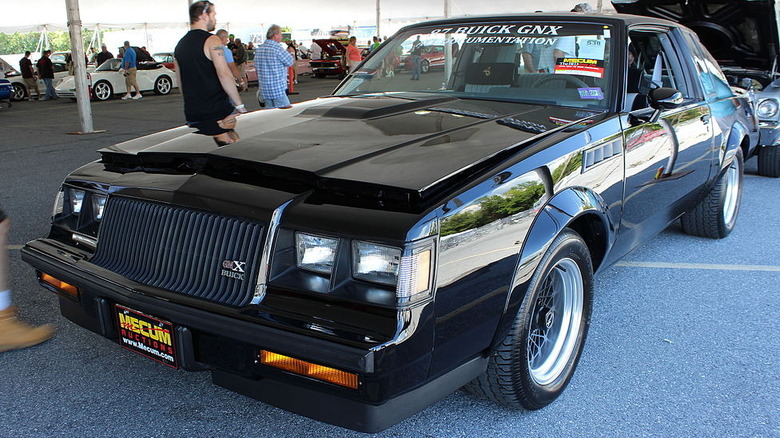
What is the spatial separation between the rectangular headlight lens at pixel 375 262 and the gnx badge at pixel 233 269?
39 centimetres

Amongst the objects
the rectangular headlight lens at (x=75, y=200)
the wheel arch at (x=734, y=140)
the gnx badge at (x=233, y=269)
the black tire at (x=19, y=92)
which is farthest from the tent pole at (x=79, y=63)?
the black tire at (x=19, y=92)

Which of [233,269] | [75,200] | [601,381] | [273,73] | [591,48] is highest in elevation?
[591,48]

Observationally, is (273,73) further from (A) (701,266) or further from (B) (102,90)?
(B) (102,90)

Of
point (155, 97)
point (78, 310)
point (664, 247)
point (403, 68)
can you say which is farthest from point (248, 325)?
point (155, 97)

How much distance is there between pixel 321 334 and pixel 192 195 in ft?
2.48

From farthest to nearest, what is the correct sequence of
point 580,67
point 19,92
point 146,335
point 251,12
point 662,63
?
point 251,12 → point 19,92 → point 662,63 → point 580,67 → point 146,335

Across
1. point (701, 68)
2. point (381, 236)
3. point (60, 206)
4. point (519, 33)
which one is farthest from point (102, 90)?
point (381, 236)

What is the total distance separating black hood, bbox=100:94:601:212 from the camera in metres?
2.15

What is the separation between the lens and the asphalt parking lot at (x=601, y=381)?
8.20ft

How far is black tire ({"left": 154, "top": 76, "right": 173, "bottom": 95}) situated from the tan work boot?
1875 centimetres

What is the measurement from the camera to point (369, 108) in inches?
127

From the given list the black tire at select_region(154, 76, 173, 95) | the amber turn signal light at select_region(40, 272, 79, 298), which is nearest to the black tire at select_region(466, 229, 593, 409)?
the amber turn signal light at select_region(40, 272, 79, 298)

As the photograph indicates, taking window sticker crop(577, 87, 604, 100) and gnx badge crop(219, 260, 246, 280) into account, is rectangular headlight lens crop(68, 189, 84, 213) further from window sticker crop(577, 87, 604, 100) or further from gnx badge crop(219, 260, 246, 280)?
window sticker crop(577, 87, 604, 100)

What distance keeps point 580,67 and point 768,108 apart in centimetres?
453
